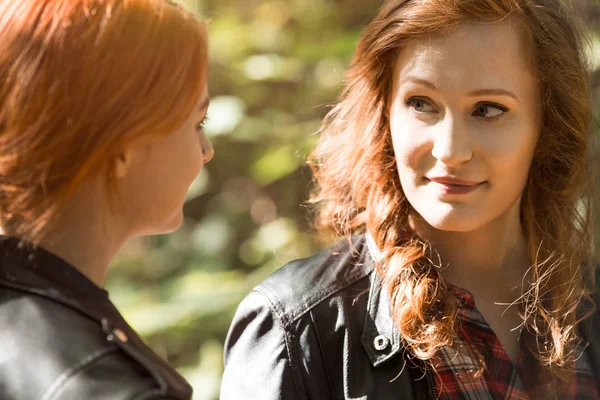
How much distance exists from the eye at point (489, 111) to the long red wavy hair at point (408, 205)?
162 millimetres

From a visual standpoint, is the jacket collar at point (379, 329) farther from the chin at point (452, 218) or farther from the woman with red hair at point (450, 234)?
the chin at point (452, 218)

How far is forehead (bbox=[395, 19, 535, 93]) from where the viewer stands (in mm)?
2080

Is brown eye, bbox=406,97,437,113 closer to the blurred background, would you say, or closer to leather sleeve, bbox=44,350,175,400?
leather sleeve, bbox=44,350,175,400

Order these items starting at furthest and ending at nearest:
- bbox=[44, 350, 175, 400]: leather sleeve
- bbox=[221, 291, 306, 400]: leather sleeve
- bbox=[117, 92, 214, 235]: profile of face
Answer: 1. bbox=[221, 291, 306, 400]: leather sleeve
2. bbox=[117, 92, 214, 235]: profile of face
3. bbox=[44, 350, 175, 400]: leather sleeve

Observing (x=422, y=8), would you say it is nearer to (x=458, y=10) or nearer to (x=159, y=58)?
(x=458, y=10)

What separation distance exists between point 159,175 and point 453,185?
2.89ft

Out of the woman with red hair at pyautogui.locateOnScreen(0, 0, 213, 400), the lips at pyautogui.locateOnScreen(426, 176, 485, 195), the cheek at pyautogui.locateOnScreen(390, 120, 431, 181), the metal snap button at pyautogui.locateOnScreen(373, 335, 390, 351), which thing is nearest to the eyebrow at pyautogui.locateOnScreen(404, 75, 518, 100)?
the cheek at pyautogui.locateOnScreen(390, 120, 431, 181)

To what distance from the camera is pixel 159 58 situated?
1.42 metres

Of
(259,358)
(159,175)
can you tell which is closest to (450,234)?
(259,358)

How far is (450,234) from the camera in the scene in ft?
7.70

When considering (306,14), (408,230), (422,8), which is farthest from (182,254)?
(422,8)

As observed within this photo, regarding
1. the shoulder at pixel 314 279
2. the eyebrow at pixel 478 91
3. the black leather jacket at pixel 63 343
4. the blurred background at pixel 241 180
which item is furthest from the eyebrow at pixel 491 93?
the blurred background at pixel 241 180

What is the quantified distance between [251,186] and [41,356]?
343 cm

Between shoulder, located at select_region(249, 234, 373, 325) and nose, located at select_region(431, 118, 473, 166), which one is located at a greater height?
nose, located at select_region(431, 118, 473, 166)
